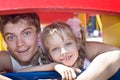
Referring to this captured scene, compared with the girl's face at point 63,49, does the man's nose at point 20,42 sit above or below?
above

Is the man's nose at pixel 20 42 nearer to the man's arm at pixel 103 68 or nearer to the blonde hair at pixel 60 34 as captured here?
the blonde hair at pixel 60 34

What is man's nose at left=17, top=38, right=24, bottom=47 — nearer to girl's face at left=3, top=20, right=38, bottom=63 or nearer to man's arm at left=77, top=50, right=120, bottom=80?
girl's face at left=3, top=20, right=38, bottom=63

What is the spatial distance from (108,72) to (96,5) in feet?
0.53

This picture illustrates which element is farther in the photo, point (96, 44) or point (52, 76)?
point (96, 44)

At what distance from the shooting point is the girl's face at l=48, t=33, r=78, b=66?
2.56ft

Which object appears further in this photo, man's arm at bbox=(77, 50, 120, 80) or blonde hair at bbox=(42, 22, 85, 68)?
blonde hair at bbox=(42, 22, 85, 68)

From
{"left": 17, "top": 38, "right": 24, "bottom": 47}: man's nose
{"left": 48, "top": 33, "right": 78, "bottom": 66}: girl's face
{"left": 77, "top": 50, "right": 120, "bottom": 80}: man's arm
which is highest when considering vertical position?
{"left": 17, "top": 38, "right": 24, "bottom": 47}: man's nose

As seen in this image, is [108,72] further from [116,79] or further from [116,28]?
[116,28]

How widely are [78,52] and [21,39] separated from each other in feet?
Result: 0.52

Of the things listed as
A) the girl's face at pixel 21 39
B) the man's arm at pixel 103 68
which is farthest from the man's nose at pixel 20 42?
the man's arm at pixel 103 68

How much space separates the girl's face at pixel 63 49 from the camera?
2.56ft

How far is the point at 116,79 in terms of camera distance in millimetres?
753

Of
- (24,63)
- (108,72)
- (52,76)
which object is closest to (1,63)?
(24,63)

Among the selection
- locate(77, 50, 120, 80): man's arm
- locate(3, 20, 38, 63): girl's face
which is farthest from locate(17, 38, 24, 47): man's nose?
locate(77, 50, 120, 80): man's arm
